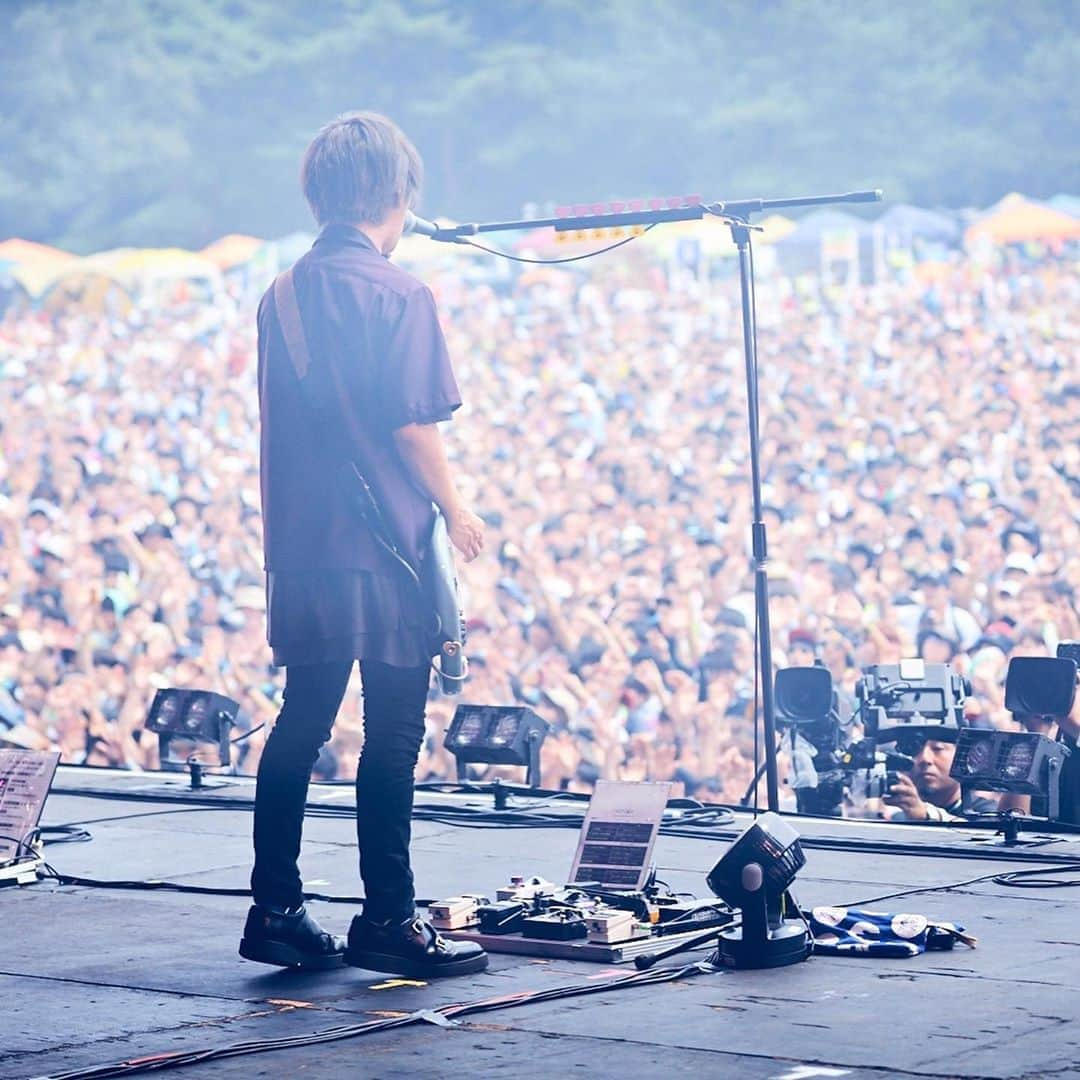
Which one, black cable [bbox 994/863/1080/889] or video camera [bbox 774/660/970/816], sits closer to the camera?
black cable [bbox 994/863/1080/889]

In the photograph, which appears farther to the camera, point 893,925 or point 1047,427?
point 1047,427

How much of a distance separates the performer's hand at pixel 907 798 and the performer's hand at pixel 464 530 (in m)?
2.77

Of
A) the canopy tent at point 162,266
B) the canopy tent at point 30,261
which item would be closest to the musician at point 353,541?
the canopy tent at point 162,266

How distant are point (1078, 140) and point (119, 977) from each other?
13231 mm

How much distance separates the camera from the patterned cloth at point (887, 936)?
3197 mm

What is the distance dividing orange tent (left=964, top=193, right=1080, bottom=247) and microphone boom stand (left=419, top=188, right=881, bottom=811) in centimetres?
1030

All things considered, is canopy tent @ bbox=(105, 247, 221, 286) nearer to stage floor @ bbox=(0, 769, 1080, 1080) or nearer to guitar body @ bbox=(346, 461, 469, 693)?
stage floor @ bbox=(0, 769, 1080, 1080)

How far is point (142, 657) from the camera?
906cm

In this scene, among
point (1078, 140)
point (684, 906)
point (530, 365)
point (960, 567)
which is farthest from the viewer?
point (1078, 140)

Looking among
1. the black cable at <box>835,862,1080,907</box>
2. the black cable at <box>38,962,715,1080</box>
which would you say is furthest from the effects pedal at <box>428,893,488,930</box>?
the black cable at <box>835,862,1080,907</box>

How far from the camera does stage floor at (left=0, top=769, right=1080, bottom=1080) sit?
245 centimetres

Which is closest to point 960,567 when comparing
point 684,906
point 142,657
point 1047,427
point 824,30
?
point 1047,427

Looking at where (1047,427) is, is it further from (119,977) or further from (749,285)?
(119,977)

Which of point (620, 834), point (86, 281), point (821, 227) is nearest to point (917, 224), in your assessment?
point (821, 227)
